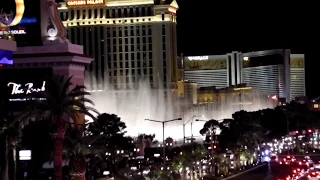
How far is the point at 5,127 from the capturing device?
44594 mm

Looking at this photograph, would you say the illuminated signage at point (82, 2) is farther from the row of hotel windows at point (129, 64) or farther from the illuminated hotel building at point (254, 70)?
the illuminated hotel building at point (254, 70)

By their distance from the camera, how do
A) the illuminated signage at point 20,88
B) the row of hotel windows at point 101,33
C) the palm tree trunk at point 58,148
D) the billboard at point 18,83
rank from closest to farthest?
1. the palm tree trunk at point 58,148
2. the billboard at point 18,83
3. the illuminated signage at point 20,88
4. the row of hotel windows at point 101,33

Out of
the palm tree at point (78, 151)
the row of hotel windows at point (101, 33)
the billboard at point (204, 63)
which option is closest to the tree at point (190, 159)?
the palm tree at point (78, 151)

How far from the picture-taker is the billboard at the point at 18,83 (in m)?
72.1

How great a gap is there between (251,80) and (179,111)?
5719cm

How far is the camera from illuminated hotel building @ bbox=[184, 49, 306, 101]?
184 m

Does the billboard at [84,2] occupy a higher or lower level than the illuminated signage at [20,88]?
higher

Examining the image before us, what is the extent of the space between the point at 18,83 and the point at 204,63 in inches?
4674

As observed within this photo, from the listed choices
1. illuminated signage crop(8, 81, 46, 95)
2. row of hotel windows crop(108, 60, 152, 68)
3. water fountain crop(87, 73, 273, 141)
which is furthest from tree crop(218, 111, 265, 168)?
row of hotel windows crop(108, 60, 152, 68)

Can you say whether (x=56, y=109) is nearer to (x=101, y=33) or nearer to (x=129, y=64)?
(x=129, y=64)

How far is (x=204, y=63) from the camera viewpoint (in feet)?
620

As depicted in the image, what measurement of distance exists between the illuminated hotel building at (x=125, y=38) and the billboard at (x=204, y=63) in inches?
2073

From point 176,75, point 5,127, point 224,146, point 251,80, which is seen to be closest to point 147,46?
point 176,75

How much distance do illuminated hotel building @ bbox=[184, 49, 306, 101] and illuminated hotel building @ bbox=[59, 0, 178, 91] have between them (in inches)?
1865
